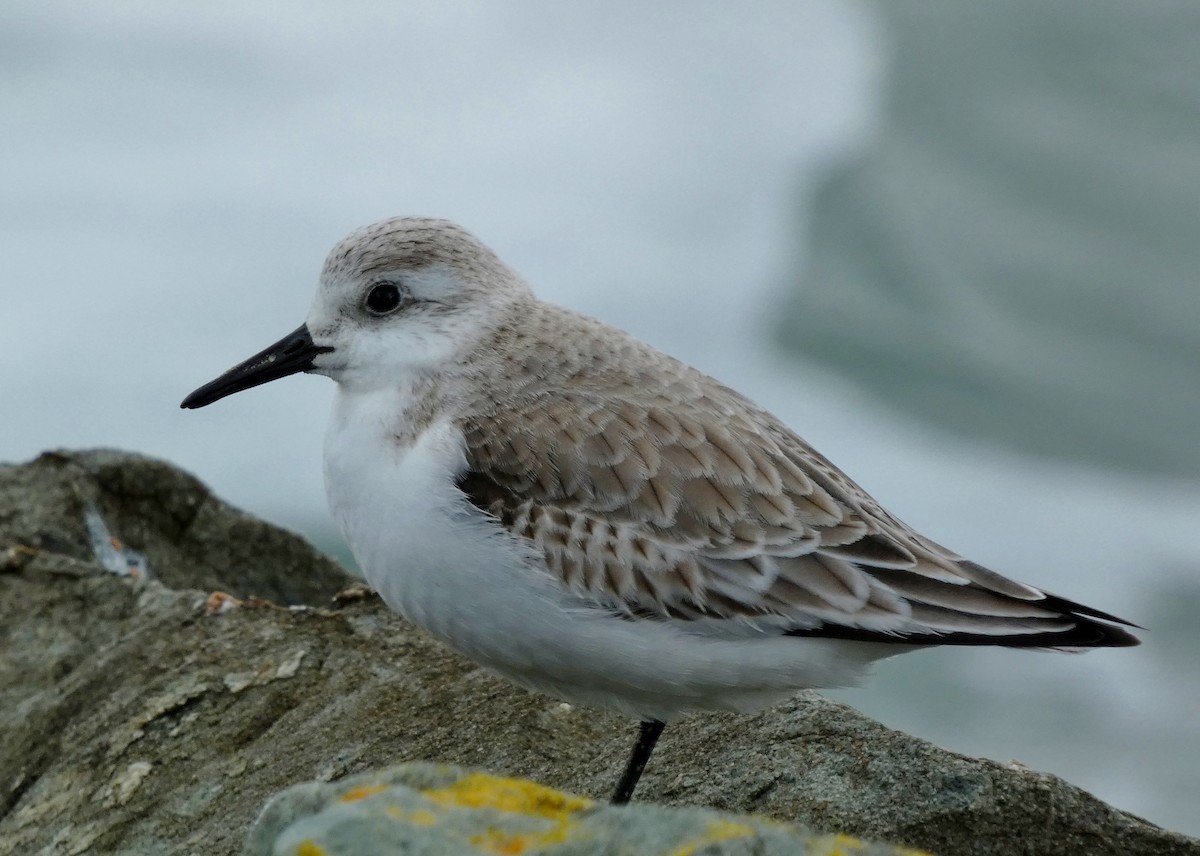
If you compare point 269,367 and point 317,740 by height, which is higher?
point 269,367

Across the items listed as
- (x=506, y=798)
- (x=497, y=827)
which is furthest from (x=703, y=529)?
(x=497, y=827)

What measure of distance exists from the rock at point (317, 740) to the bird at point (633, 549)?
0.37 meters

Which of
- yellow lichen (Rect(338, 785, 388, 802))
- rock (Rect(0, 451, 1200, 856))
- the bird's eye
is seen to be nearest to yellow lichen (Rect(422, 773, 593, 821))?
yellow lichen (Rect(338, 785, 388, 802))

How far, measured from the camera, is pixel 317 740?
554 centimetres

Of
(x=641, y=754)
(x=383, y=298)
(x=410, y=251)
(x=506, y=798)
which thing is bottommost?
(x=506, y=798)

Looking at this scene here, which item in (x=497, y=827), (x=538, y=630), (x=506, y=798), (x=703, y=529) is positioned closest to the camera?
(x=497, y=827)

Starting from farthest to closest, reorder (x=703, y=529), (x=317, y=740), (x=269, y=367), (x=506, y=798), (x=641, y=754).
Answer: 1. (x=269, y=367)
2. (x=317, y=740)
3. (x=641, y=754)
4. (x=703, y=529)
5. (x=506, y=798)

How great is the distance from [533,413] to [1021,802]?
7.04ft

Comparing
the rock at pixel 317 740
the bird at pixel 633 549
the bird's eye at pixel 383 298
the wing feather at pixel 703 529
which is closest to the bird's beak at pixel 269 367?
the bird's eye at pixel 383 298

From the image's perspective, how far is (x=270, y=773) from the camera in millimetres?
5441

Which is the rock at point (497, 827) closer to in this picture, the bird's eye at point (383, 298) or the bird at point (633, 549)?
the bird at point (633, 549)

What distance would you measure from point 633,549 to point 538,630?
423 millimetres

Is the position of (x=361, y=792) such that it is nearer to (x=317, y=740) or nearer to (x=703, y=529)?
(x=703, y=529)

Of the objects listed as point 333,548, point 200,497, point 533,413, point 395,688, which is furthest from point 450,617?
point 333,548
